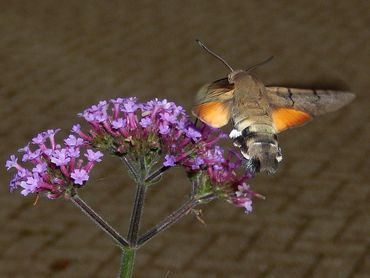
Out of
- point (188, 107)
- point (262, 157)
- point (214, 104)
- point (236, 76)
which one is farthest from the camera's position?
point (188, 107)

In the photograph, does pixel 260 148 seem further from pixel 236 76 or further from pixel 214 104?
pixel 236 76

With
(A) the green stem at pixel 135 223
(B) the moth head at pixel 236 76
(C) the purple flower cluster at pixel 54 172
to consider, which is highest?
(B) the moth head at pixel 236 76

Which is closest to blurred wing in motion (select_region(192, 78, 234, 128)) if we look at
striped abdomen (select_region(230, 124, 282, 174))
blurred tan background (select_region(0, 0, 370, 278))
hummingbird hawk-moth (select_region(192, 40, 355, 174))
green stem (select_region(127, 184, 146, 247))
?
hummingbird hawk-moth (select_region(192, 40, 355, 174))

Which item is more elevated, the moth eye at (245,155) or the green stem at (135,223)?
the moth eye at (245,155)

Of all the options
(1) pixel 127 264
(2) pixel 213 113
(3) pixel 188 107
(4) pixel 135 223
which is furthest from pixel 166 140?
(3) pixel 188 107

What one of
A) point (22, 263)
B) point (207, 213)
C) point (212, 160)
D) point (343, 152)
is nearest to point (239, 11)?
point (343, 152)

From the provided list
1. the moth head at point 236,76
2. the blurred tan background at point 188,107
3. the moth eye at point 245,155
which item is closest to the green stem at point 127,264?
the moth eye at point 245,155

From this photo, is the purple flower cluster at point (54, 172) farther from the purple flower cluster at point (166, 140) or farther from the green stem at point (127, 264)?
the green stem at point (127, 264)
